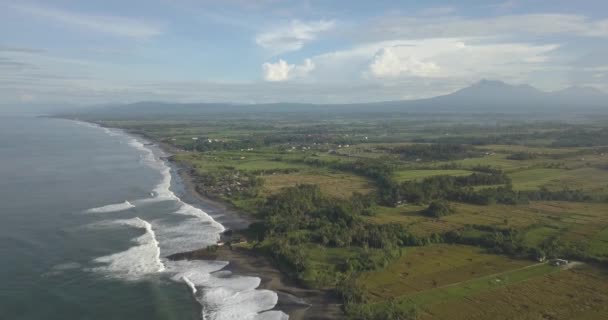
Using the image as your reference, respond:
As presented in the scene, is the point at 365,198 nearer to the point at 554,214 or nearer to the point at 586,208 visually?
the point at 554,214

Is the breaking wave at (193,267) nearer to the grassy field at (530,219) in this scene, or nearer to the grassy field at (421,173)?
the grassy field at (530,219)

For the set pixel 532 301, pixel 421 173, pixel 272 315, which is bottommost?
pixel 272 315

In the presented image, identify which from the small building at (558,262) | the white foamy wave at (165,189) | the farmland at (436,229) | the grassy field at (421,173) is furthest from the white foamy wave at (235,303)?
the grassy field at (421,173)

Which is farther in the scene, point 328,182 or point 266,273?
point 328,182

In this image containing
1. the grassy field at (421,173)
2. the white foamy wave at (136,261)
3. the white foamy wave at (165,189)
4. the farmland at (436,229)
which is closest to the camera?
the farmland at (436,229)

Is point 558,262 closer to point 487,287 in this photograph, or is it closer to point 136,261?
point 487,287

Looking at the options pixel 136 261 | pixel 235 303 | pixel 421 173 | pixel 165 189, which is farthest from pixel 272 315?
pixel 421 173

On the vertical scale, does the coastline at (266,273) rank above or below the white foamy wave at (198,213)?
below

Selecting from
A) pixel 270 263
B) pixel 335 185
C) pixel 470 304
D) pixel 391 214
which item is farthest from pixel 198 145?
pixel 470 304
